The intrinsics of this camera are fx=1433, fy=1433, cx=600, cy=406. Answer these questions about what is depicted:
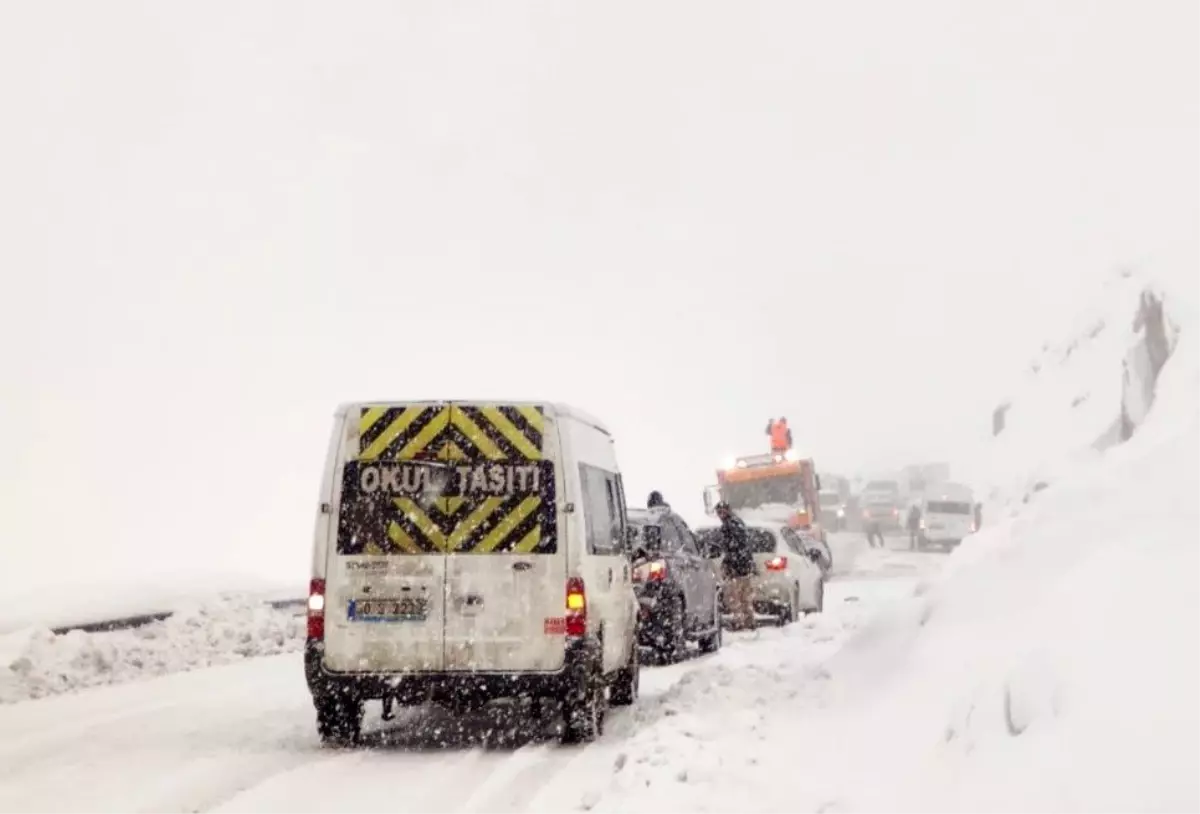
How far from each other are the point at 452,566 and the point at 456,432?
37.5 inches

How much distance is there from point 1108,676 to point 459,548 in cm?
497

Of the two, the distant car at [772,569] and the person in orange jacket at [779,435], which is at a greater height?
the person in orange jacket at [779,435]

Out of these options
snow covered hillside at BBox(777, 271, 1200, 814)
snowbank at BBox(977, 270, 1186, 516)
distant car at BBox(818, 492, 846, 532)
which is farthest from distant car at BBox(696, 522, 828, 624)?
distant car at BBox(818, 492, 846, 532)

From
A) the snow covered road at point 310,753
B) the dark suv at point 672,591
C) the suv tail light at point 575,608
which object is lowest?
the snow covered road at point 310,753

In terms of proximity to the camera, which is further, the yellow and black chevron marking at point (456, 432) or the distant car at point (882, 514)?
the distant car at point (882, 514)

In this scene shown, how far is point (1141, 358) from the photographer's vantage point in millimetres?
37594

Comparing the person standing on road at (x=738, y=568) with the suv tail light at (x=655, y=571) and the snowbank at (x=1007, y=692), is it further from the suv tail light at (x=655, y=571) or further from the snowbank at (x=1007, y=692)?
the snowbank at (x=1007, y=692)

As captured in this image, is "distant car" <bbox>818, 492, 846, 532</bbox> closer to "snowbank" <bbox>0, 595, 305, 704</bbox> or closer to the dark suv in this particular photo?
the dark suv

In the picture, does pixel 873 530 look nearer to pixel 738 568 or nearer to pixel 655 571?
pixel 738 568

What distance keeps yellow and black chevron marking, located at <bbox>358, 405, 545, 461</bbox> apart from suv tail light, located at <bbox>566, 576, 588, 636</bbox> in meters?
0.92

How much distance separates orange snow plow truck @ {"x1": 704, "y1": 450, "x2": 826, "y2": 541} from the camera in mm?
34406

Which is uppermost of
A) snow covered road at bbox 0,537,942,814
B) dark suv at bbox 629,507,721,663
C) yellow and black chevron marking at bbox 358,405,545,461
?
yellow and black chevron marking at bbox 358,405,545,461

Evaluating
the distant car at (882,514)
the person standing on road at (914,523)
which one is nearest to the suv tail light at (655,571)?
the person standing on road at (914,523)

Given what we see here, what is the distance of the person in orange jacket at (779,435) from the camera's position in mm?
36281
